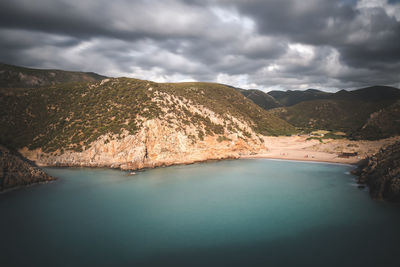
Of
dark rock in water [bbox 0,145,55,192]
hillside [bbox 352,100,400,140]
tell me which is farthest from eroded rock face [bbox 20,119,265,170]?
hillside [bbox 352,100,400,140]

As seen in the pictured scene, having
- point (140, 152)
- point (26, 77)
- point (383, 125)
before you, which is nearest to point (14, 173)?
point (140, 152)

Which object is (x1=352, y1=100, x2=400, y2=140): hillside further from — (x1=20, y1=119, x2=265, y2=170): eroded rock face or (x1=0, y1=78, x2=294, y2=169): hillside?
(x1=20, y1=119, x2=265, y2=170): eroded rock face

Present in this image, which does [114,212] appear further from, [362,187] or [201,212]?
[362,187]

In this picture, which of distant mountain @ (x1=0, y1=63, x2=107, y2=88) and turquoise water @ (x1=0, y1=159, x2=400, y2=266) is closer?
turquoise water @ (x1=0, y1=159, x2=400, y2=266)

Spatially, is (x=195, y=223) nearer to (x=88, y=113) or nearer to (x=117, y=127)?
(x=117, y=127)

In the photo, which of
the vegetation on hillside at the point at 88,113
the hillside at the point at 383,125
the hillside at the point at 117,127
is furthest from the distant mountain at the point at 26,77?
the hillside at the point at 383,125
